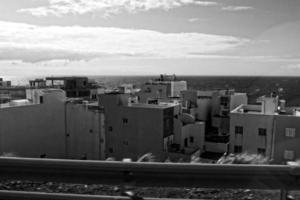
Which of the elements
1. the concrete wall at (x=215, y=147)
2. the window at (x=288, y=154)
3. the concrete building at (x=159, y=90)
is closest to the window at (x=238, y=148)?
the window at (x=288, y=154)

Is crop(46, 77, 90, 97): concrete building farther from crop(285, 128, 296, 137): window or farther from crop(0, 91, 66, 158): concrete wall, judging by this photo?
crop(285, 128, 296, 137): window

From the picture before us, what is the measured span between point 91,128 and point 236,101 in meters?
19.1

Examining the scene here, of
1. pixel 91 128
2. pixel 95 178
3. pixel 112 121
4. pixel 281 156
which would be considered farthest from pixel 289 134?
pixel 95 178

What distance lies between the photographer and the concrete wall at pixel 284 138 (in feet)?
62.1

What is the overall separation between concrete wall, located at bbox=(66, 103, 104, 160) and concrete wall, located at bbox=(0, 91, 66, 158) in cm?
66

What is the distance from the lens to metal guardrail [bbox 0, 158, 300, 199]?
342 cm

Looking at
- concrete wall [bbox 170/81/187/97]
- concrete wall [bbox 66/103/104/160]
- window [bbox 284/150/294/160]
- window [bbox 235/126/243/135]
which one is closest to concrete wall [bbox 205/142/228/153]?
window [bbox 235/126/243/135]

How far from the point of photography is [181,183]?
3561 millimetres

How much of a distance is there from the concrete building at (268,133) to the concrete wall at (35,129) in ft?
48.9

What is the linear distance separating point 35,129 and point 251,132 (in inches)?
660

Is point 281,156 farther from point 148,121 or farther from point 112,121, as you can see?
point 112,121

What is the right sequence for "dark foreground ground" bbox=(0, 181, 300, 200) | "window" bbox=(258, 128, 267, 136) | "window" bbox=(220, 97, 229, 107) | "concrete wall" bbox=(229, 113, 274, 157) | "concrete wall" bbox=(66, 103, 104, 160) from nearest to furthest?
"dark foreground ground" bbox=(0, 181, 300, 200) < "concrete wall" bbox=(229, 113, 274, 157) < "window" bbox=(258, 128, 267, 136) < "concrete wall" bbox=(66, 103, 104, 160) < "window" bbox=(220, 97, 229, 107)

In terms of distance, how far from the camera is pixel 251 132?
22203mm

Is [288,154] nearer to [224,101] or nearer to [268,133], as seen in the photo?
[268,133]
